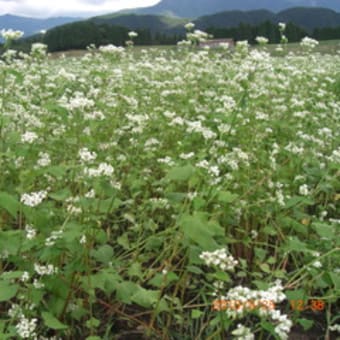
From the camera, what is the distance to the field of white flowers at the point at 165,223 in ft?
9.71

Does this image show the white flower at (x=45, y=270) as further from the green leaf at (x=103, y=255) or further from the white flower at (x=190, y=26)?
the white flower at (x=190, y=26)

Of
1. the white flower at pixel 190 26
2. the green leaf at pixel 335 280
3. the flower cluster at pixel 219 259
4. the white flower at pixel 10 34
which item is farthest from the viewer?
the white flower at pixel 190 26

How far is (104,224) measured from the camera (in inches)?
178

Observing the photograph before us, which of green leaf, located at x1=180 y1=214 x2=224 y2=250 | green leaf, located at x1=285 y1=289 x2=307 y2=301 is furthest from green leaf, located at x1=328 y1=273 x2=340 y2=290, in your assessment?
green leaf, located at x1=180 y1=214 x2=224 y2=250

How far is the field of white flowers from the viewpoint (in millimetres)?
2959

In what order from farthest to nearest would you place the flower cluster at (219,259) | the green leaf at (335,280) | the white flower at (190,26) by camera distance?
1. the white flower at (190,26)
2. the green leaf at (335,280)
3. the flower cluster at (219,259)

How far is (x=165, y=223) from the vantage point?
4512 mm

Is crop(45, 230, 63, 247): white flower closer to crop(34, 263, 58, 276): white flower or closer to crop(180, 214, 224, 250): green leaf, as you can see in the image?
crop(34, 263, 58, 276): white flower

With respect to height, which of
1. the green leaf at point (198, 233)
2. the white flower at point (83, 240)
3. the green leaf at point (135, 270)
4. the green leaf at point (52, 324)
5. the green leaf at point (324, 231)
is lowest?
the green leaf at point (135, 270)

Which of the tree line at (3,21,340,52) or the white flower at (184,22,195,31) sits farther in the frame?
the tree line at (3,21,340,52)

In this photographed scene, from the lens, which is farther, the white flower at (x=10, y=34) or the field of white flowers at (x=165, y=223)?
the white flower at (x=10, y=34)

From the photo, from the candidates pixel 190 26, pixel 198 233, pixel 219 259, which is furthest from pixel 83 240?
pixel 190 26

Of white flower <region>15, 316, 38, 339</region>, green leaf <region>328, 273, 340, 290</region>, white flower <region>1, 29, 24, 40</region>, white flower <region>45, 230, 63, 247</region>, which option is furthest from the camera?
white flower <region>1, 29, 24, 40</region>

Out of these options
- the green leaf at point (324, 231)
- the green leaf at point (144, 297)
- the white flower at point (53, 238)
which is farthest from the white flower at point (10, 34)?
the green leaf at point (324, 231)
